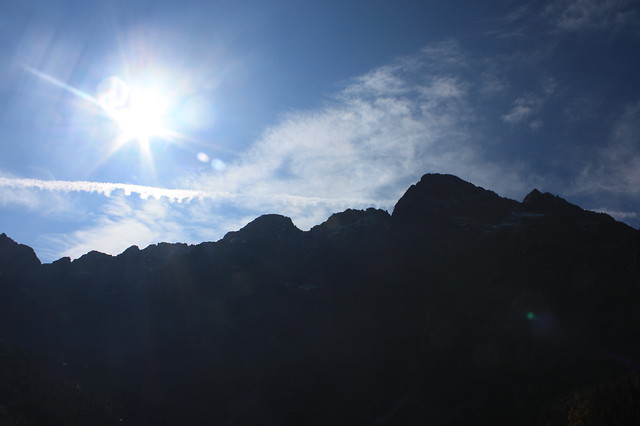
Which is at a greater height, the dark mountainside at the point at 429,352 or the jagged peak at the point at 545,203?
the jagged peak at the point at 545,203

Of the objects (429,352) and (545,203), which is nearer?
(429,352)

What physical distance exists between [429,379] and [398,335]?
28.8 meters

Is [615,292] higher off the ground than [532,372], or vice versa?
[615,292]

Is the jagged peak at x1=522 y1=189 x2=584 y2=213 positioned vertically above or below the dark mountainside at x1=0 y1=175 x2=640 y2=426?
above

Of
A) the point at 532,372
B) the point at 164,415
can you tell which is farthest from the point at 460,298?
the point at 164,415

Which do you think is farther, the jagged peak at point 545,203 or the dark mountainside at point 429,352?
the jagged peak at point 545,203

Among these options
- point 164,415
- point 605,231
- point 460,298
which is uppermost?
point 605,231

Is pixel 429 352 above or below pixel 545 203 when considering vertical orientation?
below

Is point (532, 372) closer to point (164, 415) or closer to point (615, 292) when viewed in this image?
point (615, 292)

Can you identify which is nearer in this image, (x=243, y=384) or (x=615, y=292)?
(x=615, y=292)

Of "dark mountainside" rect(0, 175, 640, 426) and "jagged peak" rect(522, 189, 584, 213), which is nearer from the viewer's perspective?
"dark mountainside" rect(0, 175, 640, 426)

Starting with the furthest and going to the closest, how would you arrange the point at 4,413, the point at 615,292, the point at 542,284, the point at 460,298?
the point at 460,298, the point at 542,284, the point at 615,292, the point at 4,413

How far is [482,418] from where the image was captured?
116938 mm

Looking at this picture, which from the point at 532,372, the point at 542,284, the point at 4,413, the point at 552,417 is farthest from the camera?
the point at 542,284
